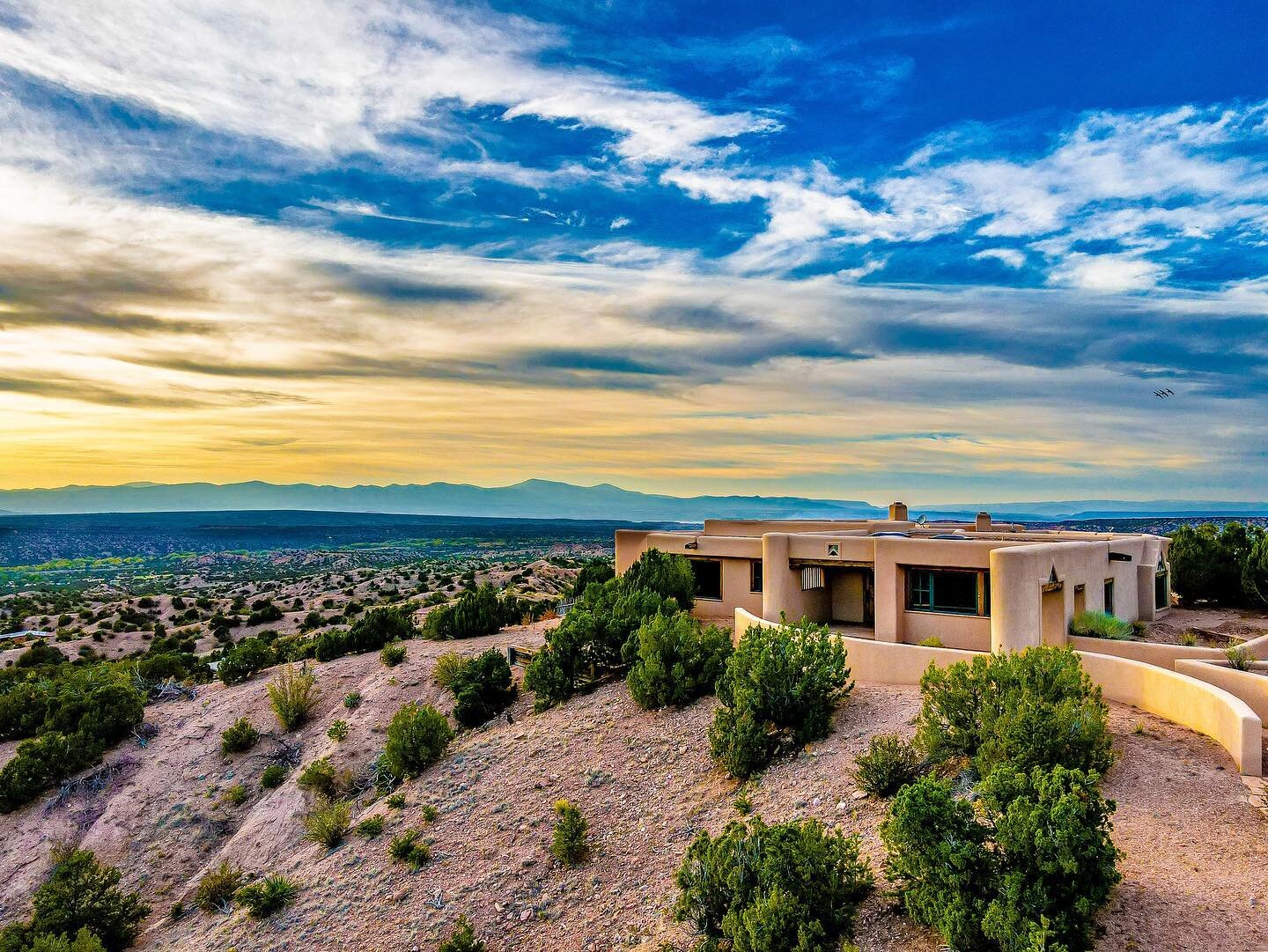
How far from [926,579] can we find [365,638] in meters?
22.5

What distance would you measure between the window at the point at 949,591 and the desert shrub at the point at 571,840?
1182 cm

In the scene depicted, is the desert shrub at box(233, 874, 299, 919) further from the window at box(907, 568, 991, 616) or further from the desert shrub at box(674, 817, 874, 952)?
the window at box(907, 568, 991, 616)

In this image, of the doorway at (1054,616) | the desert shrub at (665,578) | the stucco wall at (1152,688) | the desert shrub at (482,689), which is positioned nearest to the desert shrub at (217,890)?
the desert shrub at (482,689)

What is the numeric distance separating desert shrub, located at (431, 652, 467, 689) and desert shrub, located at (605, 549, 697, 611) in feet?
20.5

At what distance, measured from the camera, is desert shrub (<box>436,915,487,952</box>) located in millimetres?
13914

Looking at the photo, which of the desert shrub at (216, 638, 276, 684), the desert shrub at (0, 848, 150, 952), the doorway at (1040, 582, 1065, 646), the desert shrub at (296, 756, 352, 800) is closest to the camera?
the desert shrub at (0, 848, 150, 952)

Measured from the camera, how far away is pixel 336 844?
19094mm

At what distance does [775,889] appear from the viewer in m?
10.6

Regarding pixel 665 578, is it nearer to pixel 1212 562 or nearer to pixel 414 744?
pixel 414 744

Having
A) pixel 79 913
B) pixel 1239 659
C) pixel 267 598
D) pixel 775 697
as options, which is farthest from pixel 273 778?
pixel 267 598

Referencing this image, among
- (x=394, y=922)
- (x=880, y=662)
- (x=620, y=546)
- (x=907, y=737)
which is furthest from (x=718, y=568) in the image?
(x=394, y=922)

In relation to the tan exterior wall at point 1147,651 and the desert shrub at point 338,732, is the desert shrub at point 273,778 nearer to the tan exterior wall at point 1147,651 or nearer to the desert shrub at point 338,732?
the desert shrub at point 338,732

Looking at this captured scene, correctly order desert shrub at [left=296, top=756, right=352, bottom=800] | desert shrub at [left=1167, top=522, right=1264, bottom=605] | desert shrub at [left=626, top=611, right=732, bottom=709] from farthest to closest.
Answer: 1. desert shrub at [left=1167, top=522, right=1264, bottom=605]
2. desert shrub at [left=296, top=756, right=352, bottom=800]
3. desert shrub at [left=626, top=611, right=732, bottom=709]

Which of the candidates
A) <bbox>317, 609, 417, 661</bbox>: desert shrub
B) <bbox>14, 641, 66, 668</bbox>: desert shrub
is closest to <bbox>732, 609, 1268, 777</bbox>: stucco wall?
<bbox>317, 609, 417, 661</bbox>: desert shrub
